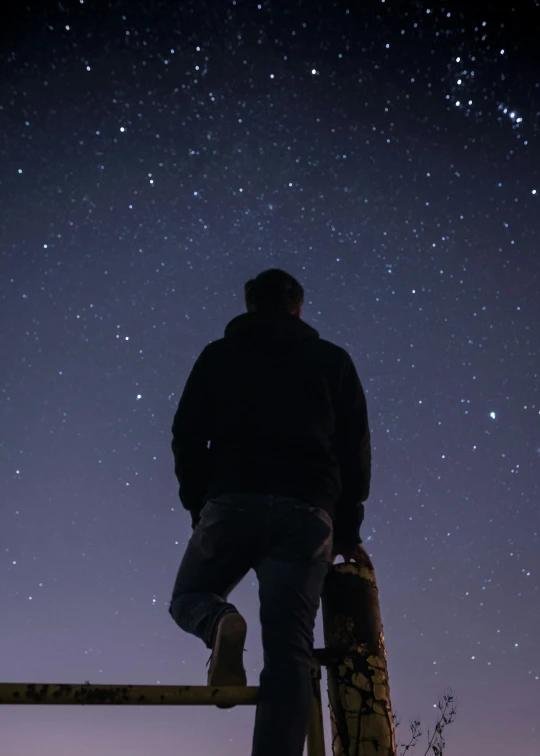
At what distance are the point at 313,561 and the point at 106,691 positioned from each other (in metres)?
0.74

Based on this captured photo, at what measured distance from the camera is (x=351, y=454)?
8.40 feet

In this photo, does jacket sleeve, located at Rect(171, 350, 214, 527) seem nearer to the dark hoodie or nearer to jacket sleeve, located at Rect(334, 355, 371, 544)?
the dark hoodie

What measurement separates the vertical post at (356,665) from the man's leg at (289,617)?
0.43 feet

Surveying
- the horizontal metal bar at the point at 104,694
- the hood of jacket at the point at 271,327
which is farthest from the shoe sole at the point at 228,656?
the hood of jacket at the point at 271,327

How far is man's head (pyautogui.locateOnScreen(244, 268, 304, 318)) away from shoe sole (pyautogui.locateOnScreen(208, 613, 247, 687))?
1313 mm

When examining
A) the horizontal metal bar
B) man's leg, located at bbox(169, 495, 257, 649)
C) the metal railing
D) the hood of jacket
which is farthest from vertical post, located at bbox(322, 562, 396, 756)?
the hood of jacket

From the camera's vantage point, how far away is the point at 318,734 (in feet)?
6.71

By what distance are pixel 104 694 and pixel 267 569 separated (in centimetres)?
63

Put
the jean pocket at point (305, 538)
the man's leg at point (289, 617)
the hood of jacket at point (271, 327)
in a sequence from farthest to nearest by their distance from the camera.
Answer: the hood of jacket at point (271, 327)
the jean pocket at point (305, 538)
the man's leg at point (289, 617)

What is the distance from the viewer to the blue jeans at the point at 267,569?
1974mm

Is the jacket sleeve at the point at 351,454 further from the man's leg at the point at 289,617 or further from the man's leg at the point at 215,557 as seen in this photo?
the man's leg at the point at 215,557

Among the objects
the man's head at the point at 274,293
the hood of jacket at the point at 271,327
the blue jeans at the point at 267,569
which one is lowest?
the blue jeans at the point at 267,569

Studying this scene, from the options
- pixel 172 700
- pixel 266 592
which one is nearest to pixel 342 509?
pixel 266 592

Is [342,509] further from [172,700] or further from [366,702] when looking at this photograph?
[172,700]
